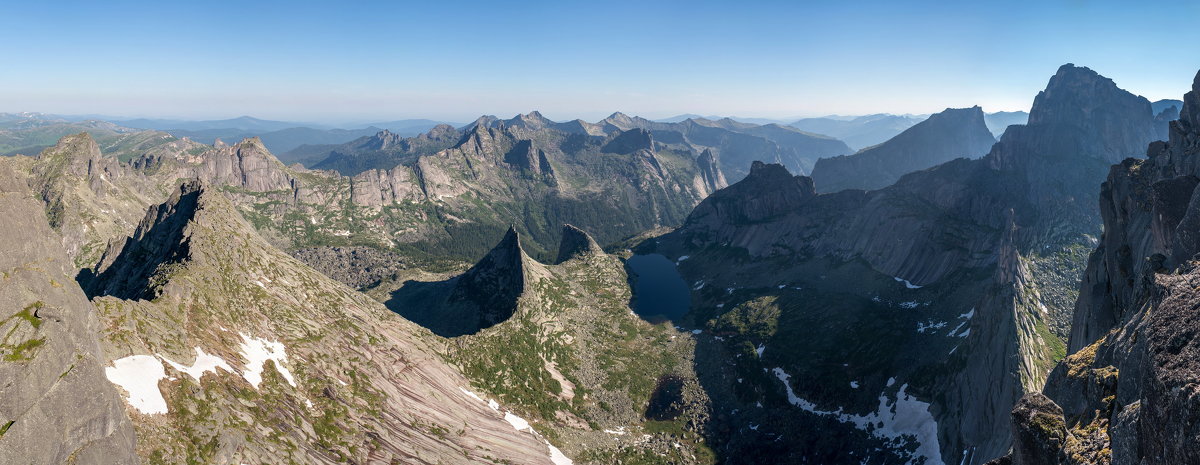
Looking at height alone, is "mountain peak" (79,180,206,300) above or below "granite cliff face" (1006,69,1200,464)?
below

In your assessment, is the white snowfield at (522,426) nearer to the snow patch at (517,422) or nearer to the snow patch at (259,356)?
the snow patch at (517,422)

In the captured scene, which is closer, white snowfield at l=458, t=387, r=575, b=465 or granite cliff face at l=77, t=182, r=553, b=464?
granite cliff face at l=77, t=182, r=553, b=464

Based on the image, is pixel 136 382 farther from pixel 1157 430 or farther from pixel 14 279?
pixel 1157 430

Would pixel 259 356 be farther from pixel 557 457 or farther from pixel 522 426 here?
pixel 557 457

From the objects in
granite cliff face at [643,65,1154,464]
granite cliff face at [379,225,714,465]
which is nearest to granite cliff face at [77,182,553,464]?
granite cliff face at [379,225,714,465]

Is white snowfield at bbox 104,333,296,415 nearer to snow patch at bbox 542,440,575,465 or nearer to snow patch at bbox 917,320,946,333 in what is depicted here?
snow patch at bbox 542,440,575,465

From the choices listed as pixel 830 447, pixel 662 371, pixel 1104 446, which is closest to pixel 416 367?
pixel 662 371

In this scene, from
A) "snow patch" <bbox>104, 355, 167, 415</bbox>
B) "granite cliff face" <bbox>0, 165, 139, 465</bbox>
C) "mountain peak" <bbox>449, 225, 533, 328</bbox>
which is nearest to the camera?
"granite cliff face" <bbox>0, 165, 139, 465</bbox>
